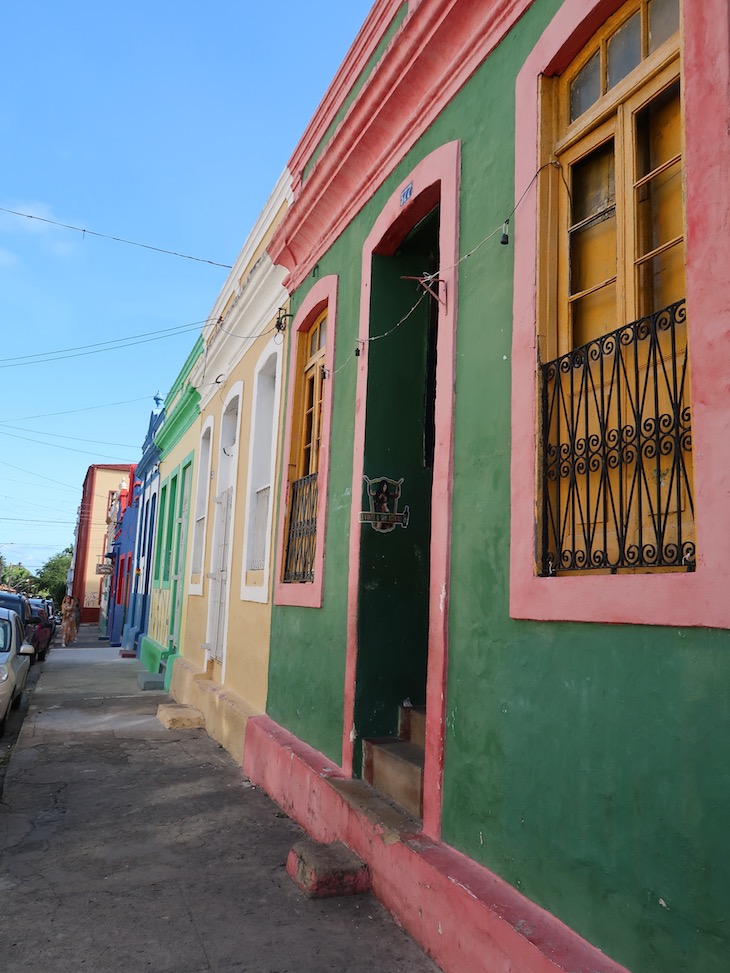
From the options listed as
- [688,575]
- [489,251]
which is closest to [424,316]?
[489,251]

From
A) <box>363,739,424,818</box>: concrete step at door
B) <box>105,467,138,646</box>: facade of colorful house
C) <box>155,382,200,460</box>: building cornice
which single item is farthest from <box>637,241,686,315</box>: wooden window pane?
<box>105,467,138,646</box>: facade of colorful house

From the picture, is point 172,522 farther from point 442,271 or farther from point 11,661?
point 442,271

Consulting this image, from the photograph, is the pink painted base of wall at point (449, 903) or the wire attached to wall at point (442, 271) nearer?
the pink painted base of wall at point (449, 903)

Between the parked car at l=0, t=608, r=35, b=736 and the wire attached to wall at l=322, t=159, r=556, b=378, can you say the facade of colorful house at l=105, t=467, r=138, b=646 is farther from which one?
the wire attached to wall at l=322, t=159, r=556, b=378

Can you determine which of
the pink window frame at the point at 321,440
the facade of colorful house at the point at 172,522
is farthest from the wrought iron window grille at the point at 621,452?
the facade of colorful house at the point at 172,522

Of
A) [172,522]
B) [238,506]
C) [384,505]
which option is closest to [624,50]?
[384,505]

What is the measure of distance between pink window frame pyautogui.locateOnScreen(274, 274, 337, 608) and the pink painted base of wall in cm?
140

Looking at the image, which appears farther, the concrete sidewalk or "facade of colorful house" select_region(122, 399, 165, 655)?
"facade of colorful house" select_region(122, 399, 165, 655)

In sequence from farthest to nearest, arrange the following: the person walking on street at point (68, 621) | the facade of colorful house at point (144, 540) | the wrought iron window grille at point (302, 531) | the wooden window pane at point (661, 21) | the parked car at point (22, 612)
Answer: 1. the person walking on street at point (68, 621)
2. the facade of colorful house at point (144, 540)
3. the parked car at point (22, 612)
4. the wrought iron window grille at point (302, 531)
5. the wooden window pane at point (661, 21)

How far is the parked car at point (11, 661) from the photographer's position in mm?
8664

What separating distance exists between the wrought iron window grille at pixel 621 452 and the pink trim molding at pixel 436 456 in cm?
81

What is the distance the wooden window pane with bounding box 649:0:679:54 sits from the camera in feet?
9.63

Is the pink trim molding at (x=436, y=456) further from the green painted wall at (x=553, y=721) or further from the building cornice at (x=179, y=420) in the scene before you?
the building cornice at (x=179, y=420)

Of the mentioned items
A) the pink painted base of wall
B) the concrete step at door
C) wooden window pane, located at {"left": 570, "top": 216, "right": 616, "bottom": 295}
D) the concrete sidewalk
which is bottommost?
the concrete sidewalk
